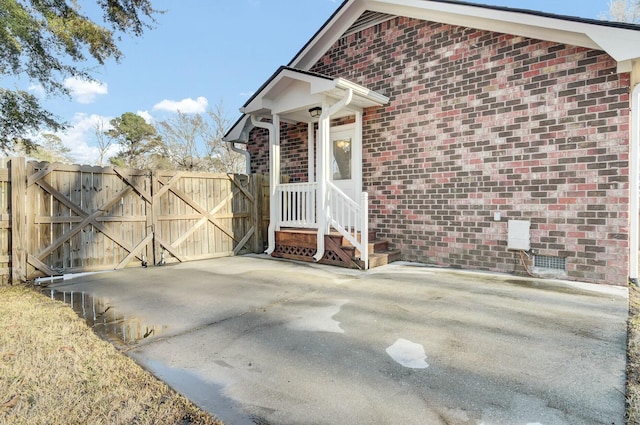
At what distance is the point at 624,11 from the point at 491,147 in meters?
17.1

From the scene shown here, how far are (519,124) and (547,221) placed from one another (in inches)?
65.0

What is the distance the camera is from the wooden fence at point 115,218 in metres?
5.54

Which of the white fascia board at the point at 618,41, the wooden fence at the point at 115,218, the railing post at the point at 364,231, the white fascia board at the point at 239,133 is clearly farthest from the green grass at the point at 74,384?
the white fascia board at the point at 239,133

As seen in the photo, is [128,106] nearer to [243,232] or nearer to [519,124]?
[243,232]

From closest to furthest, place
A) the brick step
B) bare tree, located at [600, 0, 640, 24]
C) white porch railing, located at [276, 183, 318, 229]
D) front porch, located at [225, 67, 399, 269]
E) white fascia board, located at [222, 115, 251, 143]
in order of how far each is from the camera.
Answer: the brick step, front porch, located at [225, 67, 399, 269], white porch railing, located at [276, 183, 318, 229], white fascia board, located at [222, 115, 251, 143], bare tree, located at [600, 0, 640, 24]

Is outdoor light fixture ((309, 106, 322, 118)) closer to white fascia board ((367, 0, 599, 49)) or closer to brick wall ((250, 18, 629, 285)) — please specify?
brick wall ((250, 18, 629, 285))

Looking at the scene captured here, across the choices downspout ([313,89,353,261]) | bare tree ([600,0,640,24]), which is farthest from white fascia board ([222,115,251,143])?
bare tree ([600,0,640,24])

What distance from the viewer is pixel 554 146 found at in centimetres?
562

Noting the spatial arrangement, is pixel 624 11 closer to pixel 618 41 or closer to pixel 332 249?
pixel 618 41

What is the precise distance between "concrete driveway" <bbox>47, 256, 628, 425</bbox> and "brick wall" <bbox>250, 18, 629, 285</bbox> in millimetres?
979

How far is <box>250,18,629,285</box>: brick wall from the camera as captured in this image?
5.28 metres

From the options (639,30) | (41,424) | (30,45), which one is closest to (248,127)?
(30,45)

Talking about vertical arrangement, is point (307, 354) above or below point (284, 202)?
below

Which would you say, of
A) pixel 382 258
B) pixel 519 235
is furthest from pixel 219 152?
pixel 519 235
